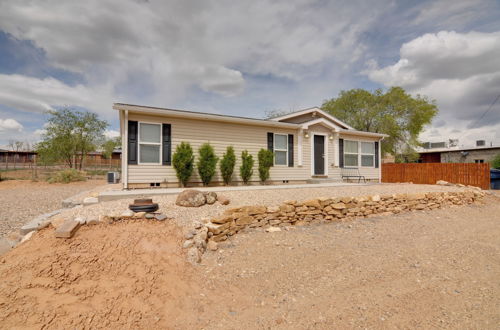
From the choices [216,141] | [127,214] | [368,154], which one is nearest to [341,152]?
[368,154]

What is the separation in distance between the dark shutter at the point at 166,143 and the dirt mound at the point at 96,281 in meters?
4.70

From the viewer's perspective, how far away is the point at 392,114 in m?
19.7

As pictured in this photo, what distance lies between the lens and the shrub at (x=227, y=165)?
8391 mm

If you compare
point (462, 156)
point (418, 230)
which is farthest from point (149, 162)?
point (462, 156)

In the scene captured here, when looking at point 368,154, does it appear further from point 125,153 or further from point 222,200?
point 125,153

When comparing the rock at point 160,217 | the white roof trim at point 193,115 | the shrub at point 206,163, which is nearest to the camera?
the rock at point 160,217

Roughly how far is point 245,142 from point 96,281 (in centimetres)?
727

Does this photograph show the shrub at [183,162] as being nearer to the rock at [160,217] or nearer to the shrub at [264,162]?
the shrub at [264,162]

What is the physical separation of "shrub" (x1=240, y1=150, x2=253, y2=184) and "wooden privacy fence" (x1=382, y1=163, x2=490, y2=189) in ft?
33.5

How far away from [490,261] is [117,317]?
17.4 feet

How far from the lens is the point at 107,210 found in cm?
380

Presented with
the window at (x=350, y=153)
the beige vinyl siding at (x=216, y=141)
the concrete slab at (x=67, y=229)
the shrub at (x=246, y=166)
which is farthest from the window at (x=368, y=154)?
the concrete slab at (x=67, y=229)

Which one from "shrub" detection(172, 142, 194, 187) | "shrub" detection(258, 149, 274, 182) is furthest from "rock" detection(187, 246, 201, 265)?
"shrub" detection(258, 149, 274, 182)

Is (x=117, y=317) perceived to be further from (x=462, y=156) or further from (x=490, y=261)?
(x=462, y=156)
